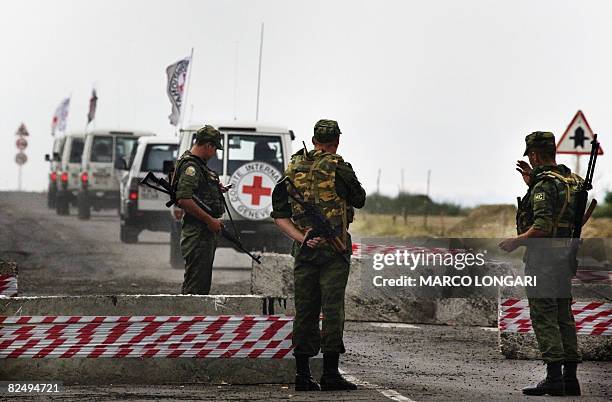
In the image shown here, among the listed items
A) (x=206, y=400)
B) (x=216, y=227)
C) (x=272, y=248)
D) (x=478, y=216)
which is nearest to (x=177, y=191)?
(x=216, y=227)

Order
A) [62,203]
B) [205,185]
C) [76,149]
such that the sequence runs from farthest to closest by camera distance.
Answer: [62,203], [76,149], [205,185]

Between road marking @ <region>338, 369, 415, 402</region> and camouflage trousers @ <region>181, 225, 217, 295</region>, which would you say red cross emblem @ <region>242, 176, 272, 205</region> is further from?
road marking @ <region>338, 369, 415, 402</region>

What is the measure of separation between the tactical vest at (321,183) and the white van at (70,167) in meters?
29.0

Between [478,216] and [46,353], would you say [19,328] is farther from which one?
[478,216]

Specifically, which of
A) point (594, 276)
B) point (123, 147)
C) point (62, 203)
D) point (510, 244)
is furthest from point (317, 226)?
point (62, 203)

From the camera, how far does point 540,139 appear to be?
978cm

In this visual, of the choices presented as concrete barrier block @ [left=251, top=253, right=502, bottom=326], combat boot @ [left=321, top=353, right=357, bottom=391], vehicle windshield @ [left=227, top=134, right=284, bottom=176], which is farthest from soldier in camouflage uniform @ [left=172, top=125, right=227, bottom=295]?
vehicle windshield @ [left=227, top=134, right=284, bottom=176]

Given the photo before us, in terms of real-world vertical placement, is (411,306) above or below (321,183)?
below

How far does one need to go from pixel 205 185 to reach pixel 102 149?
2534cm

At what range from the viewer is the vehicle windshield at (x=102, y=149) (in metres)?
36.2

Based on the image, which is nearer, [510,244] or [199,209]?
[510,244]

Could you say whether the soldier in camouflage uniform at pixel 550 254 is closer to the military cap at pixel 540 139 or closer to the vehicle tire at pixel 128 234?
the military cap at pixel 540 139

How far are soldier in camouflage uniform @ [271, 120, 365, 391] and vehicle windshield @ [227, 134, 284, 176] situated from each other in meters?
10.9

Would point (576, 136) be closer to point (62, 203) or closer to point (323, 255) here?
point (323, 255)
